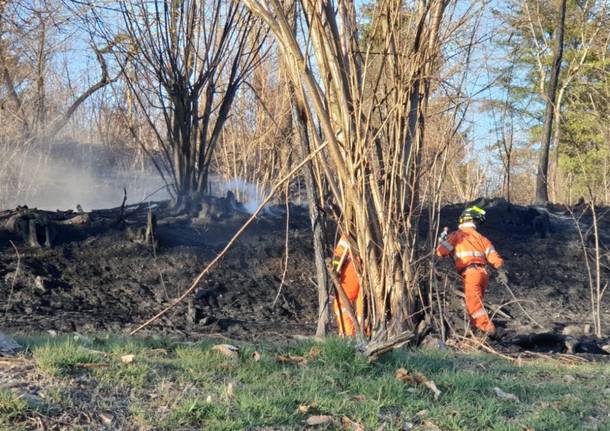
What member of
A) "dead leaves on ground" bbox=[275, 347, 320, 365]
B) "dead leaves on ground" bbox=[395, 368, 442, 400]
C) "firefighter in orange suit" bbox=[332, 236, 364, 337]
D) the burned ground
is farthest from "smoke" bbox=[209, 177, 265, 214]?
"dead leaves on ground" bbox=[395, 368, 442, 400]

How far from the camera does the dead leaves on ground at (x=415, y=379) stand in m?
4.77

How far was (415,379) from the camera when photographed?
485 centimetres

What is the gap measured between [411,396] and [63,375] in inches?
74.4

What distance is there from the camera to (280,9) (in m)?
5.30

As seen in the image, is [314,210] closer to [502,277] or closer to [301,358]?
[301,358]

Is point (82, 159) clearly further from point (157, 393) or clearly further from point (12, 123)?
point (157, 393)

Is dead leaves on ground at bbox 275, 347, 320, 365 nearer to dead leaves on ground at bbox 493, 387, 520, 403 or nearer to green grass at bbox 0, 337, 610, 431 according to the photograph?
green grass at bbox 0, 337, 610, 431

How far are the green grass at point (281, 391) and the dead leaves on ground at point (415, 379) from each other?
4 centimetres

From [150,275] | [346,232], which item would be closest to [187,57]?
[150,275]

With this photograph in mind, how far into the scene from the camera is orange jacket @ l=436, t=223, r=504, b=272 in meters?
10.5

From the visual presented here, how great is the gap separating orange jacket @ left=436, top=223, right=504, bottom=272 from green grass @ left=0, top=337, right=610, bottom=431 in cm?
496

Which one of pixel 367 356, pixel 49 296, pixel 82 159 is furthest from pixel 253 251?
pixel 82 159

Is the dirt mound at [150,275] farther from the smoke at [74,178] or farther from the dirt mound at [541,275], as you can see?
the smoke at [74,178]

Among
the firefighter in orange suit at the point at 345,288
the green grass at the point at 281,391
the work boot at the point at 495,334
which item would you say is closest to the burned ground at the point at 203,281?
the work boot at the point at 495,334
